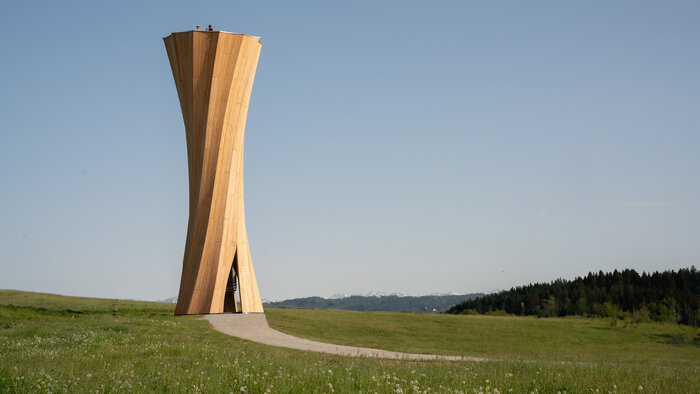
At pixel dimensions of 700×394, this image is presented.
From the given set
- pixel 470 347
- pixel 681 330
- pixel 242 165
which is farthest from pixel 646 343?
pixel 242 165

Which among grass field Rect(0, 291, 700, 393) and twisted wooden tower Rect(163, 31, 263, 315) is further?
twisted wooden tower Rect(163, 31, 263, 315)

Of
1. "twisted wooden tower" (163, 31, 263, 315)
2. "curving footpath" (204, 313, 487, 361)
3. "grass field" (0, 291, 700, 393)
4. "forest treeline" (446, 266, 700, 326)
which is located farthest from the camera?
"forest treeline" (446, 266, 700, 326)

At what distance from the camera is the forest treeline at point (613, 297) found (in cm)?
3816

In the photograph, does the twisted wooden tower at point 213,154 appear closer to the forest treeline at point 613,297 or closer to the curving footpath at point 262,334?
the curving footpath at point 262,334

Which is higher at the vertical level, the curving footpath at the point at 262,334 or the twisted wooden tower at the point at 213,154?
the twisted wooden tower at the point at 213,154

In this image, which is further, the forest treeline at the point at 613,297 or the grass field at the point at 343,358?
the forest treeline at the point at 613,297

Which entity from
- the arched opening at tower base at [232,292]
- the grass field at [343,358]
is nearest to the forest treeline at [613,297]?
the grass field at [343,358]

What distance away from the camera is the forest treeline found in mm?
38162

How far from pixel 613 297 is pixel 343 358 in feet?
133

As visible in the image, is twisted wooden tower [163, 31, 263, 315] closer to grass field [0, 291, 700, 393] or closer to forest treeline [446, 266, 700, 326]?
grass field [0, 291, 700, 393]

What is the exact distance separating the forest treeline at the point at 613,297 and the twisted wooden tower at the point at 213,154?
2344cm

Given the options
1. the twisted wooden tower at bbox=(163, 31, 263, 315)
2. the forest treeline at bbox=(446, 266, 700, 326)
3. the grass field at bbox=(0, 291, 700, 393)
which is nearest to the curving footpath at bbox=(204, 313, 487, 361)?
the grass field at bbox=(0, 291, 700, 393)

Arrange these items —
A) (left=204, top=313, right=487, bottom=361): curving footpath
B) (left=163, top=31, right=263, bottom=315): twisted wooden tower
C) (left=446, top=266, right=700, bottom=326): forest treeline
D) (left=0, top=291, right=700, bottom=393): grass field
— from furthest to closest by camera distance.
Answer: (left=446, top=266, right=700, bottom=326): forest treeline
(left=163, top=31, right=263, bottom=315): twisted wooden tower
(left=204, top=313, right=487, bottom=361): curving footpath
(left=0, top=291, right=700, bottom=393): grass field

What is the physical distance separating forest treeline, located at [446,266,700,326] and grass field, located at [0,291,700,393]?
14.3 meters
